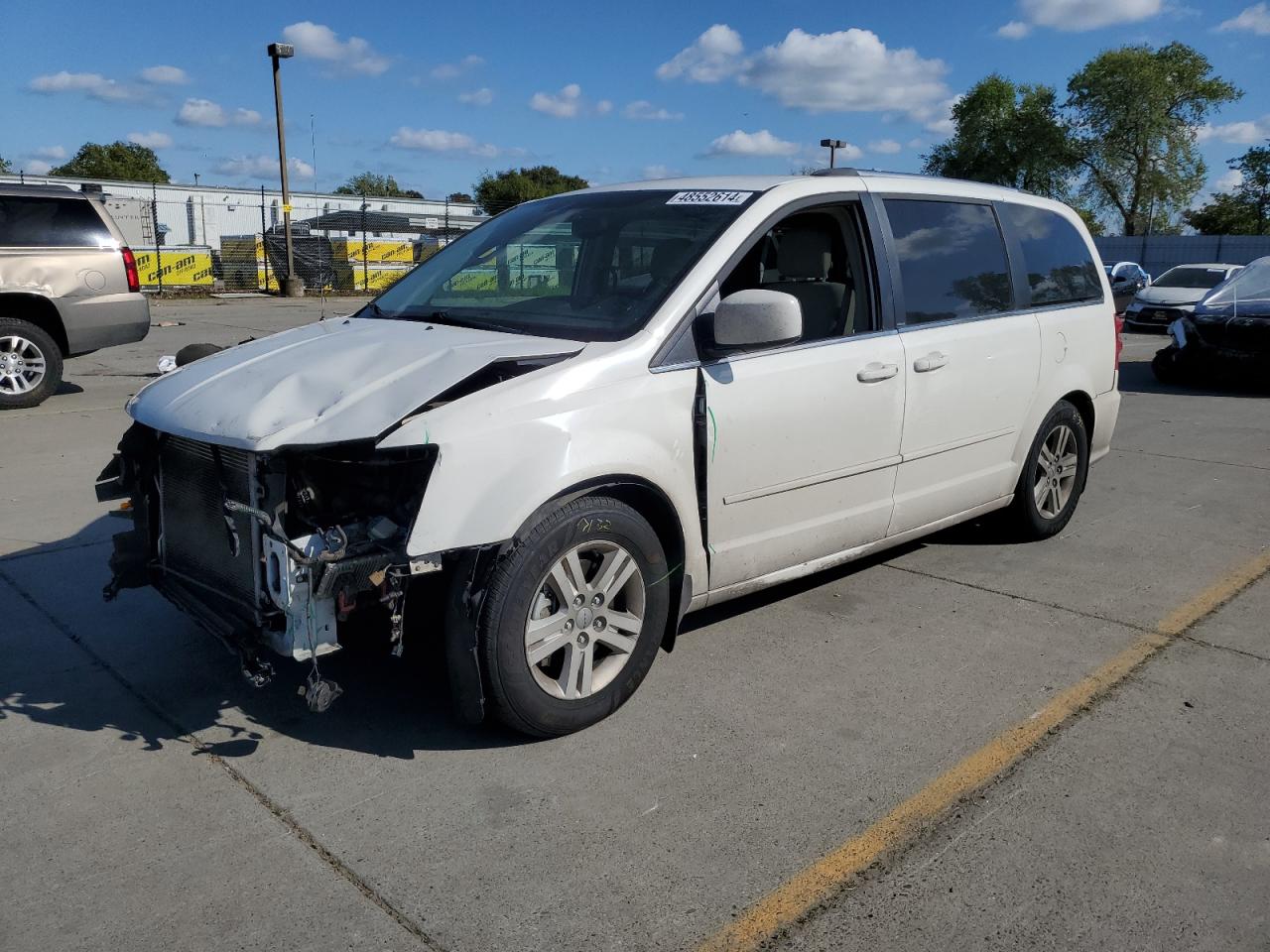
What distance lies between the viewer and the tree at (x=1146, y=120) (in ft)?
197

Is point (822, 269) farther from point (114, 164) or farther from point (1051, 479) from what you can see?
point (114, 164)

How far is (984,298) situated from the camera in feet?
16.6

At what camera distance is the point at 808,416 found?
4.06 metres

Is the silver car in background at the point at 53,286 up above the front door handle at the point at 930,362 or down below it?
above

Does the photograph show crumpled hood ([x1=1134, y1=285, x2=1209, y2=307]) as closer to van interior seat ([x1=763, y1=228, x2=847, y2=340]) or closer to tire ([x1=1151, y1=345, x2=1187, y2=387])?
tire ([x1=1151, y1=345, x2=1187, y2=387])

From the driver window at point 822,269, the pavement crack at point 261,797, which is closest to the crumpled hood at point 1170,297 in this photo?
the driver window at point 822,269

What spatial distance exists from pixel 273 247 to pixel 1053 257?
96.0ft

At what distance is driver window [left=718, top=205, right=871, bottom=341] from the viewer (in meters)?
4.34

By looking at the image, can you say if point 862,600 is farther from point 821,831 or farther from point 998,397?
point 821,831

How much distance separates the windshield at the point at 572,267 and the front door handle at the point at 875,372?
2.72 ft

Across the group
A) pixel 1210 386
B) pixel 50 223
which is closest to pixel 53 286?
pixel 50 223

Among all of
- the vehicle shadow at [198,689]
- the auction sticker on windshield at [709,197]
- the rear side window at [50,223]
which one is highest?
the rear side window at [50,223]

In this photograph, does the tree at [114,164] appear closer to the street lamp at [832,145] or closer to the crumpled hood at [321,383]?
the street lamp at [832,145]

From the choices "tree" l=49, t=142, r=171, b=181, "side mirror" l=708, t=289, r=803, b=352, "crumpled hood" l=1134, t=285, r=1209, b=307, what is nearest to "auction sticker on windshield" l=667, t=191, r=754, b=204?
"side mirror" l=708, t=289, r=803, b=352
